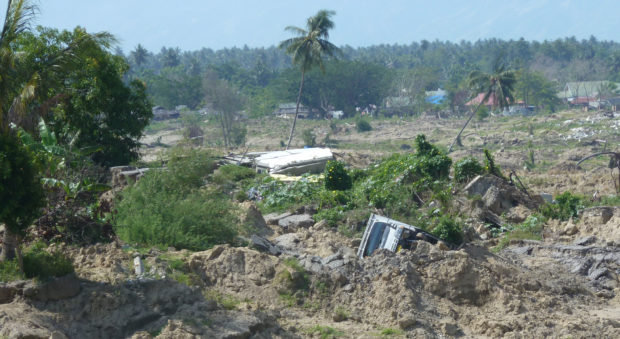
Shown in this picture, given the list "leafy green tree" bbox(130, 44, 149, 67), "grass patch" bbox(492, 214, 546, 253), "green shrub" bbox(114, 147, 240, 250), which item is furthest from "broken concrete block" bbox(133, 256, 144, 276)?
"leafy green tree" bbox(130, 44, 149, 67)

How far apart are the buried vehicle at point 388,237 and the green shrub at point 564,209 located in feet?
14.4

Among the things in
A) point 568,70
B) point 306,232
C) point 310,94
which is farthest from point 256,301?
point 568,70

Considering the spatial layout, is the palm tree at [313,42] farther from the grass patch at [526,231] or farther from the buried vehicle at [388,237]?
the buried vehicle at [388,237]

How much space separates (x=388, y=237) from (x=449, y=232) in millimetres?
1353

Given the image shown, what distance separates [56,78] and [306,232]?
19.6 feet

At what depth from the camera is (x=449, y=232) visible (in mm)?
11781

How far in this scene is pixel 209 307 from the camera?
313 inches

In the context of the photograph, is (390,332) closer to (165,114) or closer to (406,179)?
(406,179)

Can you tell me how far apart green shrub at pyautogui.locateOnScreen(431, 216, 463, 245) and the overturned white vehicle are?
0.38 metres

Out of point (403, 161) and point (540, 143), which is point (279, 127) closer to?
point (540, 143)

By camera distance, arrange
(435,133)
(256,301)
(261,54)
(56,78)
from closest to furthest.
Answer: (256,301), (56,78), (435,133), (261,54)

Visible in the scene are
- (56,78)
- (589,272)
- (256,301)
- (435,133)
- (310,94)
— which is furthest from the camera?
(310,94)

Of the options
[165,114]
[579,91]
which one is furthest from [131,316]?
[579,91]

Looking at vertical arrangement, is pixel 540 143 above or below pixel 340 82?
below
